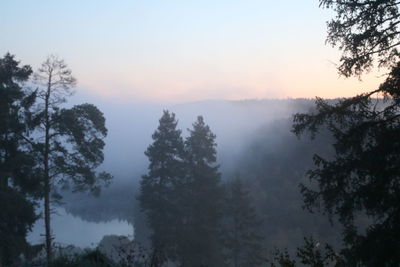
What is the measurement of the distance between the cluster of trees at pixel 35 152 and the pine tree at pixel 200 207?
1115 centimetres

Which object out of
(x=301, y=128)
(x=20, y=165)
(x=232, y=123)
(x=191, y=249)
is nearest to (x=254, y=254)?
(x=191, y=249)

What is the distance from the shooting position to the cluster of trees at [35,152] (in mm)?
19156

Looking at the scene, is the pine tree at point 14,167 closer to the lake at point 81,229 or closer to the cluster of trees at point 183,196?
the cluster of trees at point 183,196

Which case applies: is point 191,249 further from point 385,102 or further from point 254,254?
point 385,102

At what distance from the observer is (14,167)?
19641mm

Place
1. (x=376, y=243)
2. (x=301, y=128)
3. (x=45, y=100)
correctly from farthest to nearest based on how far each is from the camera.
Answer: (x=45, y=100) → (x=301, y=128) → (x=376, y=243)

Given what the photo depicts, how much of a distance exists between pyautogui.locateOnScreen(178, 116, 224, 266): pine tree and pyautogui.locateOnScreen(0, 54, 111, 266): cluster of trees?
1115 centimetres

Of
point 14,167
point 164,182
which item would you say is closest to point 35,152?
point 14,167

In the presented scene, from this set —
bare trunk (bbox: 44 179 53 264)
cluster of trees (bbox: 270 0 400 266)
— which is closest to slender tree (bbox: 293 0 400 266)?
cluster of trees (bbox: 270 0 400 266)

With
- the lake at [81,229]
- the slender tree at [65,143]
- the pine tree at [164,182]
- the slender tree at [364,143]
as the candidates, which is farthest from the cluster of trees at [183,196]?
the lake at [81,229]

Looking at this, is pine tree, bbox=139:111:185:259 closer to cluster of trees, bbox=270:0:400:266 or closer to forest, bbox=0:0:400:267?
forest, bbox=0:0:400:267

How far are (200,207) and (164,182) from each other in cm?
313

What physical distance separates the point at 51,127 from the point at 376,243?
47.9 ft

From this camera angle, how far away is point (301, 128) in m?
11.2
